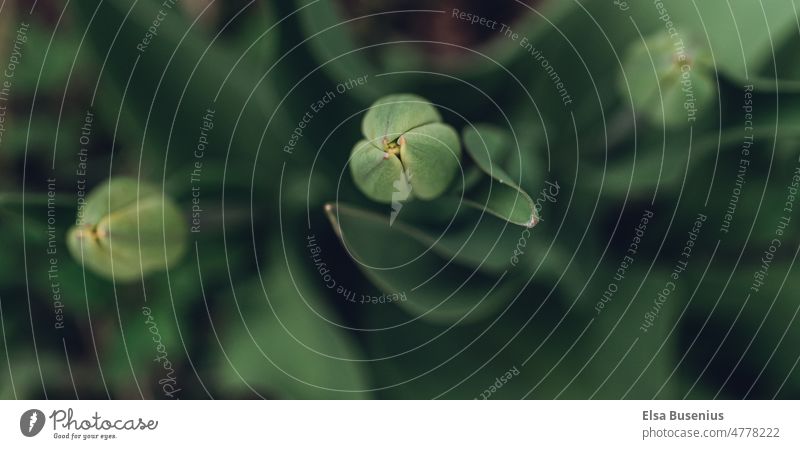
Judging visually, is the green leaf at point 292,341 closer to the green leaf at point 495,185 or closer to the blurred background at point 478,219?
the blurred background at point 478,219

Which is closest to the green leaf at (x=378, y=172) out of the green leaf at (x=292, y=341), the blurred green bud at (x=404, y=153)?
the blurred green bud at (x=404, y=153)

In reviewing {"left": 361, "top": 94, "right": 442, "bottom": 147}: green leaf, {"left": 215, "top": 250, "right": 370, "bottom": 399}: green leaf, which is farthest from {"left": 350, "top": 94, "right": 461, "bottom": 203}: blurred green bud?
{"left": 215, "top": 250, "right": 370, "bottom": 399}: green leaf

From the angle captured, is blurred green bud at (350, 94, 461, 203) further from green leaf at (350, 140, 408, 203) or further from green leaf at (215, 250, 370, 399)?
green leaf at (215, 250, 370, 399)

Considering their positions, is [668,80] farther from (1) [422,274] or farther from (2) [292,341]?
(2) [292,341]
